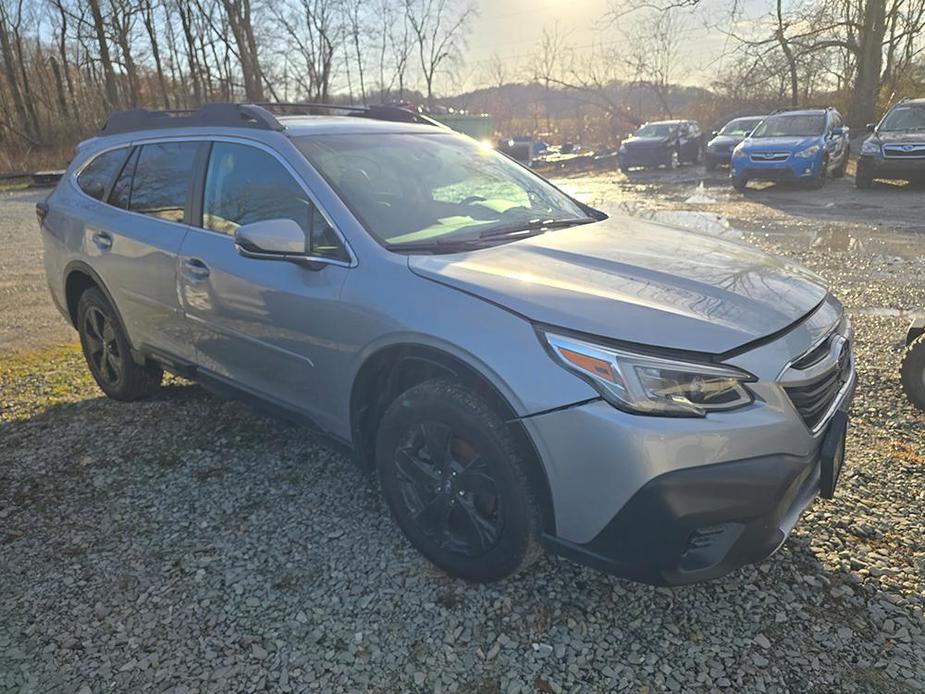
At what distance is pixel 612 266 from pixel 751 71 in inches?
1077

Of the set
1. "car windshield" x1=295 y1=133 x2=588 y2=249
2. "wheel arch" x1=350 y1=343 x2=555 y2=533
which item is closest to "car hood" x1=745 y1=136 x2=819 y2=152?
"car windshield" x1=295 y1=133 x2=588 y2=249

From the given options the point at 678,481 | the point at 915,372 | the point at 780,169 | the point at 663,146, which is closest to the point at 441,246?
the point at 678,481

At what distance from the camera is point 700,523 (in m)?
1.93

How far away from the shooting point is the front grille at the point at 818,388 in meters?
2.08

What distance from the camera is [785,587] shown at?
95.3 inches

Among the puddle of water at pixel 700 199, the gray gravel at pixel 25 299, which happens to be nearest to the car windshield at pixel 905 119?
the puddle of water at pixel 700 199

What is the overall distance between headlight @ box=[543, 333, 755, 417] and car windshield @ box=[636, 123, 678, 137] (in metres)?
21.7

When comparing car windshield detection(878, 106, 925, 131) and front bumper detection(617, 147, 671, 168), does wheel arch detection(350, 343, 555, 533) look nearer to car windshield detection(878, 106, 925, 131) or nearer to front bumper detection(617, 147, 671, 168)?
car windshield detection(878, 106, 925, 131)

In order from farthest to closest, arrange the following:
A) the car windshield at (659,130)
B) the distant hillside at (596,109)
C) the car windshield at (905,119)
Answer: the distant hillside at (596,109)
the car windshield at (659,130)
the car windshield at (905,119)

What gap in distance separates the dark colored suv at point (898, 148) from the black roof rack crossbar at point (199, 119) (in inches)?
554

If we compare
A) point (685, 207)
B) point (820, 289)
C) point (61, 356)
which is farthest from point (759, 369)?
point (685, 207)

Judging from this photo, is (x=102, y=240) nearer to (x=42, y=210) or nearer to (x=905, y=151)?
(x=42, y=210)

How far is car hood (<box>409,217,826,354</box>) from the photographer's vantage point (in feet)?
6.66

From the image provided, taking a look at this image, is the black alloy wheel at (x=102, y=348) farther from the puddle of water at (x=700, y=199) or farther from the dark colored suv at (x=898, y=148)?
the dark colored suv at (x=898, y=148)
